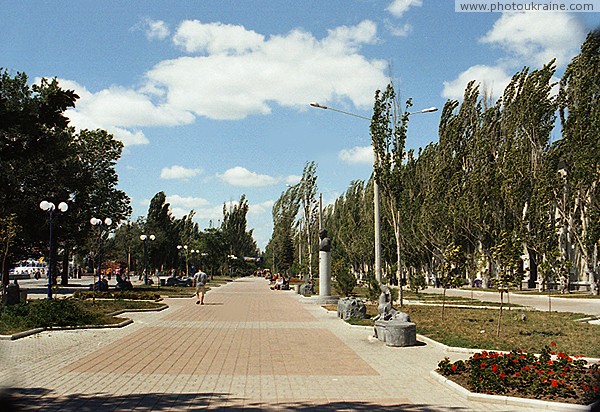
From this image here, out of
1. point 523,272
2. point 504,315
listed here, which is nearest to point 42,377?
point 523,272

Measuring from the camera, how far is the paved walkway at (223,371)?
752 cm

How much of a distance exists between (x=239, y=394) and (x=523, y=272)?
945 cm

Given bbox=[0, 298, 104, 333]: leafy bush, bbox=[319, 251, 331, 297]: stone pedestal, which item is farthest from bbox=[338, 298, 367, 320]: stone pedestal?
bbox=[319, 251, 331, 297]: stone pedestal

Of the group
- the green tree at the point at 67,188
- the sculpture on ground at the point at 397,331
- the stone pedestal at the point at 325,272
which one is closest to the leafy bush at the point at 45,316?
the green tree at the point at 67,188

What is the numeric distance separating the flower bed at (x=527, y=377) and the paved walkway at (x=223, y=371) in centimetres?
41

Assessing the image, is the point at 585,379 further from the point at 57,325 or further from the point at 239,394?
the point at 57,325

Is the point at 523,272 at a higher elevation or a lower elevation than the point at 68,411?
higher

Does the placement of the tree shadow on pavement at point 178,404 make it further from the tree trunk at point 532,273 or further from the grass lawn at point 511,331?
the tree trunk at point 532,273

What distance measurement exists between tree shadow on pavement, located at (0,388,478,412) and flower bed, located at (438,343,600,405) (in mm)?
998

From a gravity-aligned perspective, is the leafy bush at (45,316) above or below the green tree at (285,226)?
below

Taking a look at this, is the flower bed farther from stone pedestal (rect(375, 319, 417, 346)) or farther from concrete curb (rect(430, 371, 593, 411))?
stone pedestal (rect(375, 319, 417, 346))

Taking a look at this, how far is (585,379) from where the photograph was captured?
26.0ft

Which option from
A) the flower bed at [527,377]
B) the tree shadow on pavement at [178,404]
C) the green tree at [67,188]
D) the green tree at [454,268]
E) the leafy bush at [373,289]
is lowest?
the tree shadow on pavement at [178,404]

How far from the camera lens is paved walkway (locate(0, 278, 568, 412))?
752cm
